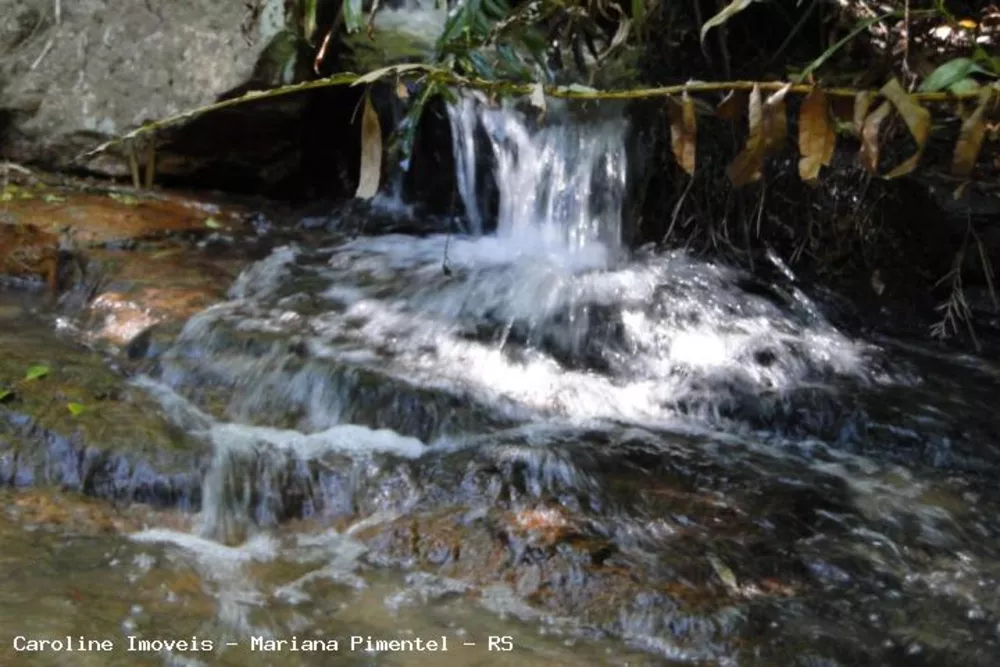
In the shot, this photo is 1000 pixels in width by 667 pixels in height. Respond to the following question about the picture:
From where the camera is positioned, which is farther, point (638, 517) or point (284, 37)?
point (284, 37)

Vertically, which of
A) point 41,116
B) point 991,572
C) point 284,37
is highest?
point 284,37

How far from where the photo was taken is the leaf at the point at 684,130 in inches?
80.4

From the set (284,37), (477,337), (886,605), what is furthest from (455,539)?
(284,37)

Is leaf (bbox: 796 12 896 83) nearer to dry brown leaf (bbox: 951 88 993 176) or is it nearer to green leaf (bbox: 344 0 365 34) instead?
dry brown leaf (bbox: 951 88 993 176)

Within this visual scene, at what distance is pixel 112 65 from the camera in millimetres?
5543

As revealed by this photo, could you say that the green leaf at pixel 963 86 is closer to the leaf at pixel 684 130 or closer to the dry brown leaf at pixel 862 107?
the dry brown leaf at pixel 862 107

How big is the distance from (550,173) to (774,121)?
127 inches

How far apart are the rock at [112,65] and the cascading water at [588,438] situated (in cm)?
127

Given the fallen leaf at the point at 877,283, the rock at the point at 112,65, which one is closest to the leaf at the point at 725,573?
the fallen leaf at the point at 877,283

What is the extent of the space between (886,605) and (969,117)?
50.8 inches

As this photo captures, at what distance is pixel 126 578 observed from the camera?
8.10 feet

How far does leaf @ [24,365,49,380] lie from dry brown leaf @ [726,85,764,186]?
2477mm

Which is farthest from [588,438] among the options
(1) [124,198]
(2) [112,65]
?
(2) [112,65]

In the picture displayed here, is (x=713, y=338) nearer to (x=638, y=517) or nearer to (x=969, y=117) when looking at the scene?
(x=638, y=517)
